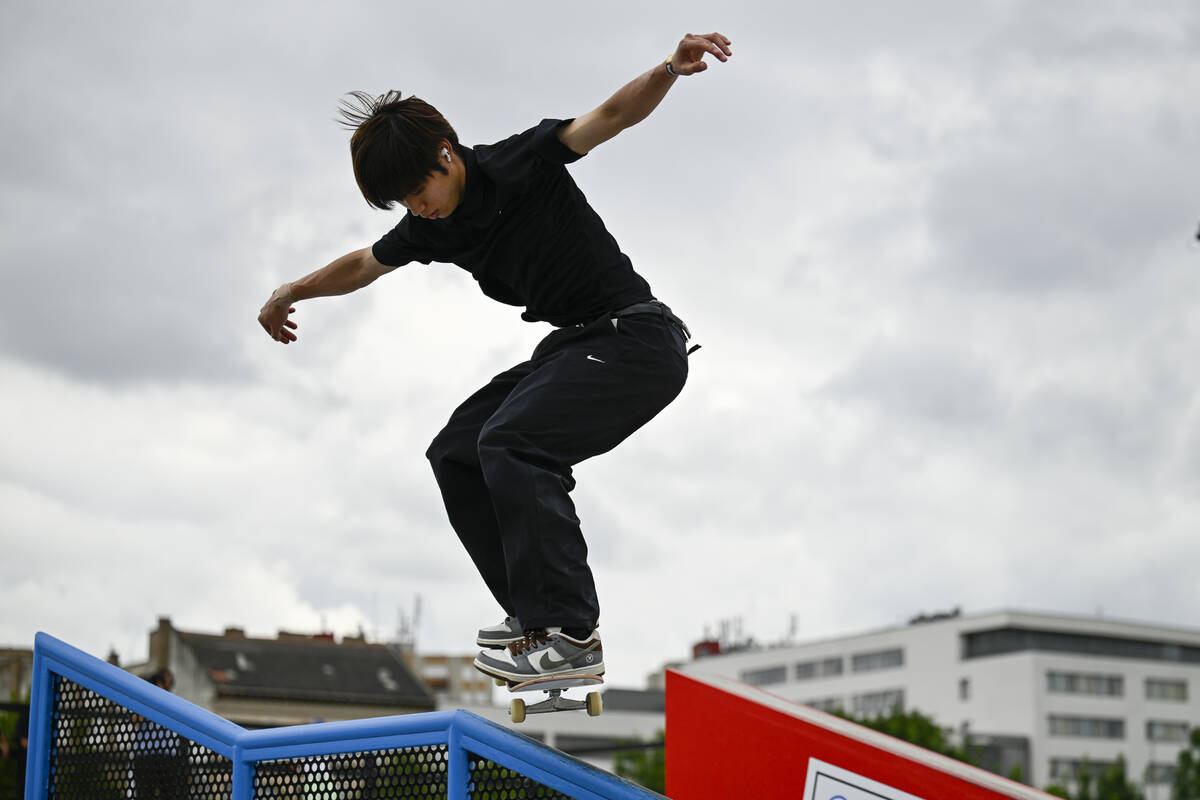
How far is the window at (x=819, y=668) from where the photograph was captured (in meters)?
98.3

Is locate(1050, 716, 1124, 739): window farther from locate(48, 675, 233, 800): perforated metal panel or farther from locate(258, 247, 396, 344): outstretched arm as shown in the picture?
locate(48, 675, 233, 800): perforated metal panel

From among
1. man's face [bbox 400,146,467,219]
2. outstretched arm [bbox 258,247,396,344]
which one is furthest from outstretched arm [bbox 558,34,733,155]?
outstretched arm [bbox 258,247,396,344]

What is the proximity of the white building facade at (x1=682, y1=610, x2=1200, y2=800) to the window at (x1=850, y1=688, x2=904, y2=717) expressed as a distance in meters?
0.08

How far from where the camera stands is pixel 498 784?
3.25 m

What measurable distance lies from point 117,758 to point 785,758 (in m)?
2.15

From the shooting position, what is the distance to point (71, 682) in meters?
4.05

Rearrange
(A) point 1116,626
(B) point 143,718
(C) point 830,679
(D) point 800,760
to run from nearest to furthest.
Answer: (B) point 143,718, (D) point 800,760, (A) point 1116,626, (C) point 830,679

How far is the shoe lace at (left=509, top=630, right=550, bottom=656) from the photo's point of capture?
357 centimetres

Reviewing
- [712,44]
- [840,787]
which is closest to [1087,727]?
[840,787]

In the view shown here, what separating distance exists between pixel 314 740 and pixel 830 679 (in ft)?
324

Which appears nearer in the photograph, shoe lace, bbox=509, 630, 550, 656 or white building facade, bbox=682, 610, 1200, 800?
shoe lace, bbox=509, 630, 550, 656

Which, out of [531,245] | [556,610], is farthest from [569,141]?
[556,610]

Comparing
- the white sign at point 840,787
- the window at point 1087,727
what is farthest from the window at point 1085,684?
the white sign at point 840,787

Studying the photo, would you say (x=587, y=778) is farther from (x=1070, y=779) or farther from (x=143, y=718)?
(x=1070, y=779)
